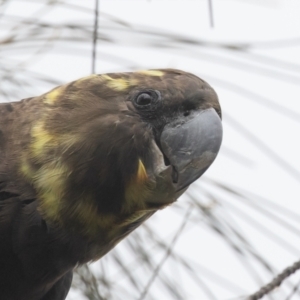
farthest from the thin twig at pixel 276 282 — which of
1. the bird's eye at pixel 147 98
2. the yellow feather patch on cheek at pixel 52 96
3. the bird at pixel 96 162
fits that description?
A: the yellow feather patch on cheek at pixel 52 96

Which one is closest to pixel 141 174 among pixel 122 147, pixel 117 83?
pixel 122 147

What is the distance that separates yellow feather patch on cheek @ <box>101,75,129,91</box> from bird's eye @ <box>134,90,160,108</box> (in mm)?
48

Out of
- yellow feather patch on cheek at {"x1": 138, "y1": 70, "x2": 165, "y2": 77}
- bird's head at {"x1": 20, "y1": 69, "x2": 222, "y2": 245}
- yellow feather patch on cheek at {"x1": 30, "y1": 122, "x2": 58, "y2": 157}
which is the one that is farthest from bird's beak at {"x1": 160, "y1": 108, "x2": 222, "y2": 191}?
yellow feather patch on cheek at {"x1": 30, "y1": 122, "x2": 58, "y2": 157}

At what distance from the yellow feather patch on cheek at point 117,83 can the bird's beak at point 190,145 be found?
0.14 meters

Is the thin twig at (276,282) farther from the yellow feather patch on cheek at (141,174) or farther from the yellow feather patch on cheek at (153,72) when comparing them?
the yellow feather patch on cheek at (153,72)

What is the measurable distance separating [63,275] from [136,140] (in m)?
0.42

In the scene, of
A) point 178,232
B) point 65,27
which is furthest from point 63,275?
point 65,27

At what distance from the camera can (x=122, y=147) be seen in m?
1.98

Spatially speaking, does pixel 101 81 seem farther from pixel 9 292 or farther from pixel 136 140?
pixel 9 292

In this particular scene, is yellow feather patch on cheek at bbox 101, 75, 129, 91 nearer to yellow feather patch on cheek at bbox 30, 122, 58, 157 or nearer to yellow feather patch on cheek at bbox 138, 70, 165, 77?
yellow feather patch on cheek at bbox 138, 70, 165, 77

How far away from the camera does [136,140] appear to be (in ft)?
6.45

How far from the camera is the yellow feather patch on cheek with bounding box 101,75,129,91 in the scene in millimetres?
2027

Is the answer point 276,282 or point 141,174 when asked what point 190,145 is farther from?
point 276,282

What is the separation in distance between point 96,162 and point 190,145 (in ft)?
0.66
